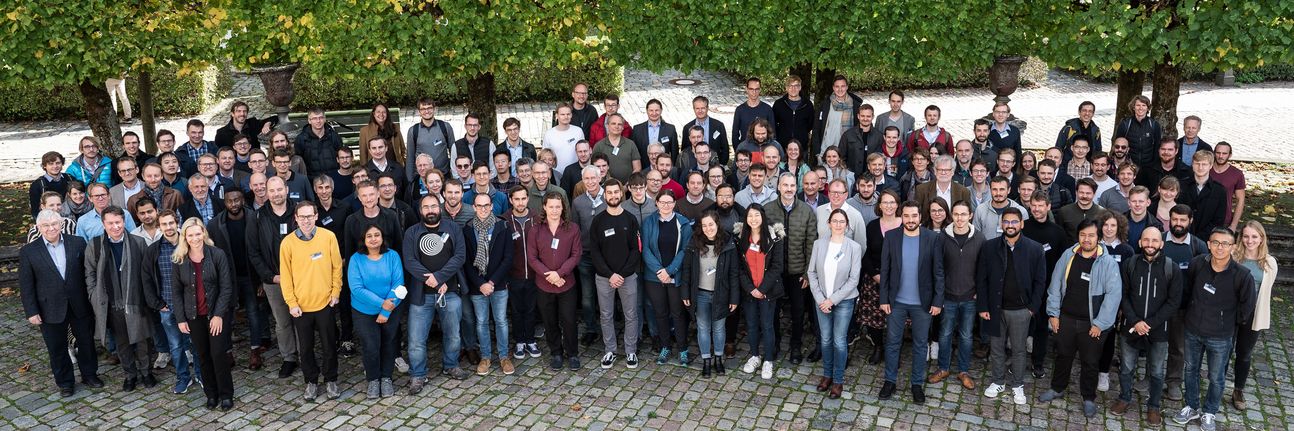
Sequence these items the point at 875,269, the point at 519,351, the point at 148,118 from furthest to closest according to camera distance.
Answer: the point at 148,118 < the point at 519,351 < the point at 875,269

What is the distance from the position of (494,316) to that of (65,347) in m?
3.82

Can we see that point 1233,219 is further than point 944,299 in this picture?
Yes

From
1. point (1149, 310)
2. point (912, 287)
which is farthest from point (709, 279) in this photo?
point (1149, 310)

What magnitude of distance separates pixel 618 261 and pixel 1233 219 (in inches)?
266

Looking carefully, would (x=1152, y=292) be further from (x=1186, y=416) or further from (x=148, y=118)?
(x=148, y=118)

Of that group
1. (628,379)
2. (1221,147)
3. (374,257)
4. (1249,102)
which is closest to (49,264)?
(374,257)

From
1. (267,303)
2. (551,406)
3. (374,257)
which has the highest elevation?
(374,257)

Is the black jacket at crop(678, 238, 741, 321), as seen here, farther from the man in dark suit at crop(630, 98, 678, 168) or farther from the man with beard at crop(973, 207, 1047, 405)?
the man in dark suit at crop(630, 98, 678, 168)

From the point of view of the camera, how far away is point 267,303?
9820 mm

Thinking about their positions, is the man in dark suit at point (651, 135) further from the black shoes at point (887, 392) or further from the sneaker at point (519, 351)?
the black shoes at point (887, 392)

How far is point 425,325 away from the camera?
9.09 meters

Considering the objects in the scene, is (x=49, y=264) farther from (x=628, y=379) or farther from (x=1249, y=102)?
(x=1249, y=102)

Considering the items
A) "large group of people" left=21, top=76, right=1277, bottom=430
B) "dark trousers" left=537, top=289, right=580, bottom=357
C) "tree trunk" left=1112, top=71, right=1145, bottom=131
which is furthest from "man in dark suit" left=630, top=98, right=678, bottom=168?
"tree trunk" left=1112, top=71, right=1145, bottom=131

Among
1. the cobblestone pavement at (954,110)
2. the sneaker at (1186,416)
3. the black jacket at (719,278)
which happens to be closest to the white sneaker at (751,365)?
the black jacket at (719,278)
